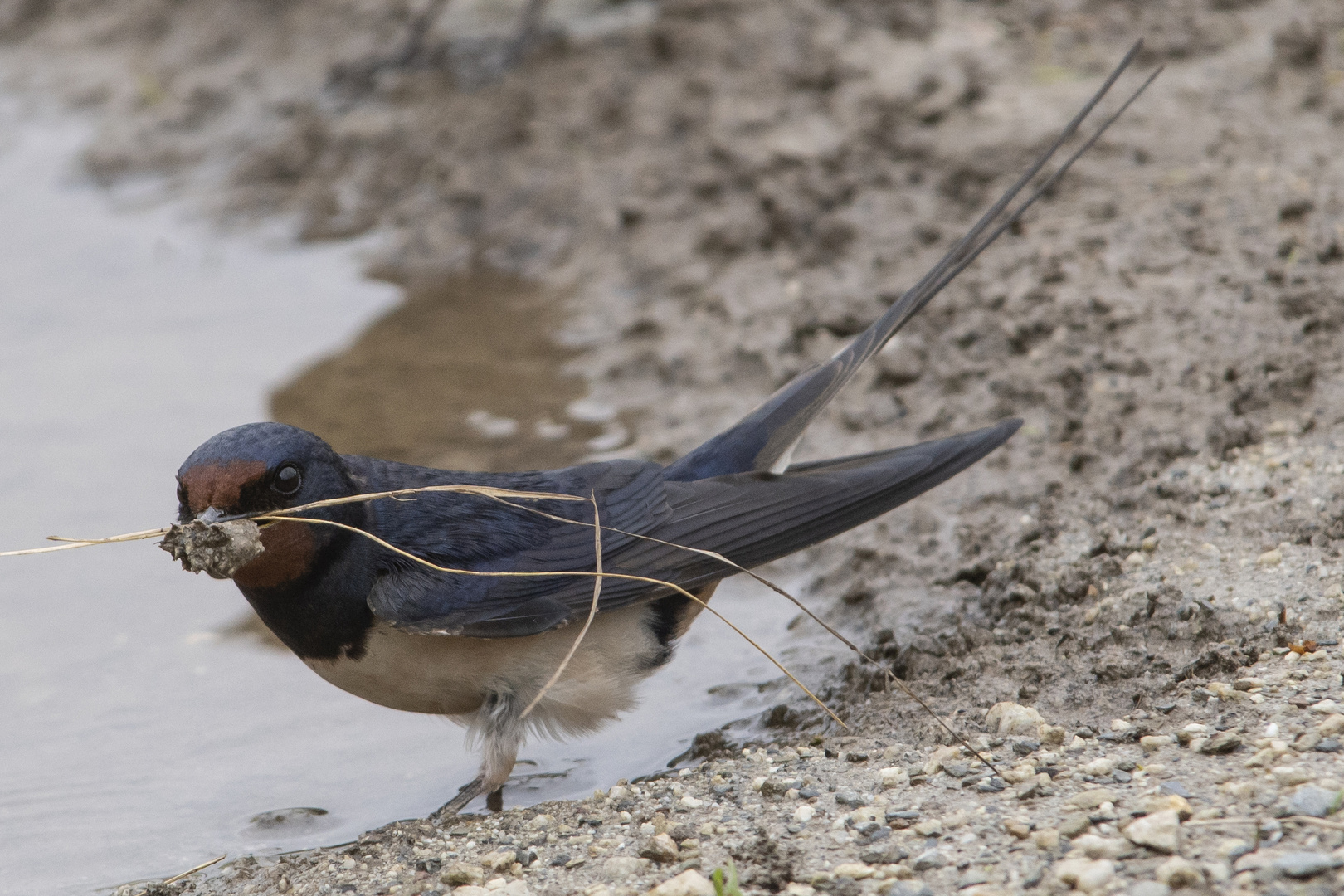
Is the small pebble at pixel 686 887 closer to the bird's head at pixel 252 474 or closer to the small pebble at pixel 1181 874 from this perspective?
the small pebble at pixel 1181 874

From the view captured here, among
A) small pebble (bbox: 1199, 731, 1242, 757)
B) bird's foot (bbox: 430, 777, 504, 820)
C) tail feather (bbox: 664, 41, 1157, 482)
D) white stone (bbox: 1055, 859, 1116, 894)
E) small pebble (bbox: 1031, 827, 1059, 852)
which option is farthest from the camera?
tail feather (bbox: 664, 41, 1157, 482)

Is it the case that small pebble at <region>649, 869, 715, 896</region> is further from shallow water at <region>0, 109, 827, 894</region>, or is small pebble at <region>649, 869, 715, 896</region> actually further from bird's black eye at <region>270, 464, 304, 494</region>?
bird's black eye at <region>270, 464, 304, 494</region>

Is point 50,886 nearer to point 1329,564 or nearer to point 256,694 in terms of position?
point 256,694

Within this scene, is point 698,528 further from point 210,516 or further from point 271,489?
point 210,516

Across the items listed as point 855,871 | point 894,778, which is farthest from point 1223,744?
point 855,871

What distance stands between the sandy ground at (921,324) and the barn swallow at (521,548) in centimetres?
36

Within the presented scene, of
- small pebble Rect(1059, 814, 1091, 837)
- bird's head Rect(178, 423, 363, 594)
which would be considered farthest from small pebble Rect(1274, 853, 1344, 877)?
bird's head Rect(178, 423, 363, 594)

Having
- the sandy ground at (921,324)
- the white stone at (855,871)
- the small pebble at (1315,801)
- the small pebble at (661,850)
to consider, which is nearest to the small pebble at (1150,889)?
the sandy ground at (921,324)

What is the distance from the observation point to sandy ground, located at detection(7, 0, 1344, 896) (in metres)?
2.89

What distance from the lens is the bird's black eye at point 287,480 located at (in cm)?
322

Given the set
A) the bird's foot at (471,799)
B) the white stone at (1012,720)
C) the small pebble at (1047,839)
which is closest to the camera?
the small pebble at (1047,839)

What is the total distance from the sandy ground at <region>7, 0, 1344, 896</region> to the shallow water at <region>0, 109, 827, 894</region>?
29 cm

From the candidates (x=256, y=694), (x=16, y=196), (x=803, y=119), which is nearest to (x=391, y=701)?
(x=256, y=694)

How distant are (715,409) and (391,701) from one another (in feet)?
7.17
